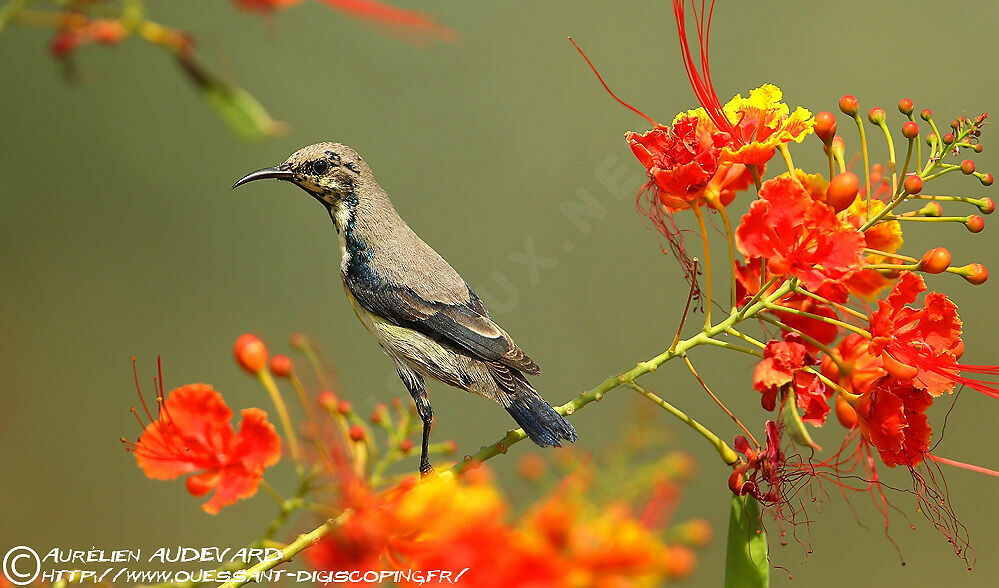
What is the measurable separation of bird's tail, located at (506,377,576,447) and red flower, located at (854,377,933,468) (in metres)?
0.25

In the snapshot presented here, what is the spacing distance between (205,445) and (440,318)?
0.80 feet

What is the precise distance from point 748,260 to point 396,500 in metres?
0.36

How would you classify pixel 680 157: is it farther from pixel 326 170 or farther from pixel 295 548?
pixel 295 548

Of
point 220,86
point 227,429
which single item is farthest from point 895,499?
point 220,86

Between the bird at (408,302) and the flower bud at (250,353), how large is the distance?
7.7 inches

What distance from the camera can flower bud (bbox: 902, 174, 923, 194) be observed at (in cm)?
70

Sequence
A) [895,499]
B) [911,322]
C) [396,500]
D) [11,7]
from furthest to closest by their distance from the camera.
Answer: [895,499] → [911,322] → [396,500] → [11,7]

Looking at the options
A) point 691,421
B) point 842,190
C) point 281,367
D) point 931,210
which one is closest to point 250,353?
point 281,367

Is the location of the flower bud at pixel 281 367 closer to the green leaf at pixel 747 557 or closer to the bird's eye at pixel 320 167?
the bird's eye at pixel 320 167

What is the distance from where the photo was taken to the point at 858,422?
0.74 metres

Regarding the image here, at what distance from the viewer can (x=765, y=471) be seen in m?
0.72

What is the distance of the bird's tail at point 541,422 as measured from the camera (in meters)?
0.66

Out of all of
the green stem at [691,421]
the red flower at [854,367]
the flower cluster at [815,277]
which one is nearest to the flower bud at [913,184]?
the flower cluster at [815,277]

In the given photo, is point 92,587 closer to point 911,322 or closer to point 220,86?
Answer: point 220,86
